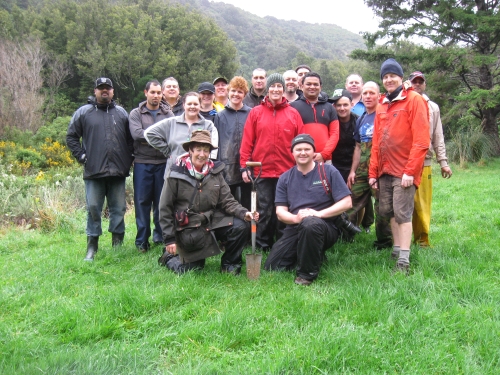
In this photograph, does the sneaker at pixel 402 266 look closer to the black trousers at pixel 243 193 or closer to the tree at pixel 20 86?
the black trousers at pixel 243 193

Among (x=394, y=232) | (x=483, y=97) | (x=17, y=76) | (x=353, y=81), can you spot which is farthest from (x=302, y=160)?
(x=17, y=76)

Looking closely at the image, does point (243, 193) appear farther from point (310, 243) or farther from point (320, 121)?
point (310, 243)

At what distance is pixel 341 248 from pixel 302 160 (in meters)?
1.50

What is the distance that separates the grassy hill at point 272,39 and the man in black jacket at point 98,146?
58266mm

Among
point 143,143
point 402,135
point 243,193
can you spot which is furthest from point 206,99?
point 402,135

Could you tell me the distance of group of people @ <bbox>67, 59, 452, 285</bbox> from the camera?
434 centimetres

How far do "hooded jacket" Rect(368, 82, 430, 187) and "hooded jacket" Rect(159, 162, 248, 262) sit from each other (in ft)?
5.62

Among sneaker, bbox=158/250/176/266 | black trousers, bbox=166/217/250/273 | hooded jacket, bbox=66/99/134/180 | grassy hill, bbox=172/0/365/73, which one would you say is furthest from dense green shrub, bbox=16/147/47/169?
grassy hill, bbox=172/0/365/73

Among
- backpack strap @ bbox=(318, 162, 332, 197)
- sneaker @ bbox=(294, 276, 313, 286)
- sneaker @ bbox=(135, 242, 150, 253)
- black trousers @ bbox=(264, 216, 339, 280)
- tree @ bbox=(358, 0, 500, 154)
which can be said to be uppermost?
tree @ bbox=(358, 0, 500, 154)

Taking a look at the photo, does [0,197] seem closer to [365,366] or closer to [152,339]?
[152,339]

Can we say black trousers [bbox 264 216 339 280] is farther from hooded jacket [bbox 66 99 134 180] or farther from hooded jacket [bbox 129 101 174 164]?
hooded jacket [bbox 66 99 134 180]

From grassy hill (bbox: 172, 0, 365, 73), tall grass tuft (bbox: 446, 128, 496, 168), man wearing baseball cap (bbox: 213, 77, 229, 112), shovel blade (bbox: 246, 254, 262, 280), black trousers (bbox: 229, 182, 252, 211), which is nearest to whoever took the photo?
shovel blade (bbox: 246, 254, 262, 280)

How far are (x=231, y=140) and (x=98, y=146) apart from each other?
175cm

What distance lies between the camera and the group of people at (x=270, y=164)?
4344 millimetres
